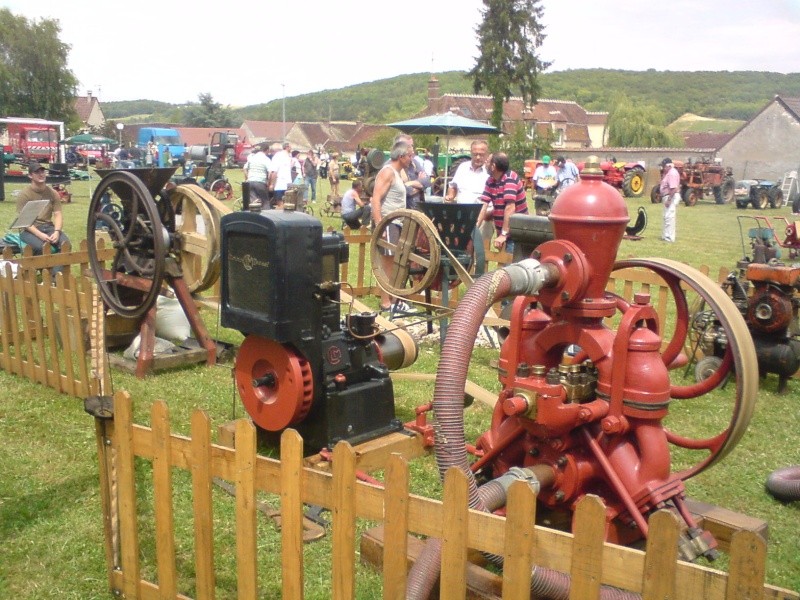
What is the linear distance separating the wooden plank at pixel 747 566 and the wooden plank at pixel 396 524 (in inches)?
34.7

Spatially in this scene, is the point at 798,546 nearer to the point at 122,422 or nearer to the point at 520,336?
the point at 520,336

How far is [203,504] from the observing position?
2.63 meters

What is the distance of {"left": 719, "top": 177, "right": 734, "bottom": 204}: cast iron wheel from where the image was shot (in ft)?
93.4

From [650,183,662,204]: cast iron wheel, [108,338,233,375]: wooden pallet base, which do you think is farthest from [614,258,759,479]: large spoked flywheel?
[650,183,662,204]: cast iron wheel

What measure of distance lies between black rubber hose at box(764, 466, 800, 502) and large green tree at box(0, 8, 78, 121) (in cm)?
6623

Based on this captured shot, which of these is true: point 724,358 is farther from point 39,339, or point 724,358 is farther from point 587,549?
point 39,339

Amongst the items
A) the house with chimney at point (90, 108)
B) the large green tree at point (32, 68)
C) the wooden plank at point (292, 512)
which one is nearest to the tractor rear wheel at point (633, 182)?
the wooden plank at point (292, 512)

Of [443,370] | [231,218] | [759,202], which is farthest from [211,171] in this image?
[443,370]

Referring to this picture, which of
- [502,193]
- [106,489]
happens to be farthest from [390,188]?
[106,489]

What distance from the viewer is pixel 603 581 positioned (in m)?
1.98

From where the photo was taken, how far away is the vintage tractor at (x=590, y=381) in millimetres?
2969

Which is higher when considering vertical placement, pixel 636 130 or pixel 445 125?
pixel 636 130

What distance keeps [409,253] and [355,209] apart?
19.6 ft

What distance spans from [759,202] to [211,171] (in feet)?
62.5
